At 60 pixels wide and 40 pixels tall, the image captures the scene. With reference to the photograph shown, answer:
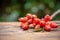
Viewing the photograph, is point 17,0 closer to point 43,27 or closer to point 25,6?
point 25,6

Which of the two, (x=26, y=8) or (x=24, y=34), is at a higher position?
(x=26, y=8)

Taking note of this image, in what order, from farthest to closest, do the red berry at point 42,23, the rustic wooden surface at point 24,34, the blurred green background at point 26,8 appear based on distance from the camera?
the blurred green background at point 26,8 → the red berry at point 42,23 → the rustic wooden surface at point 24,34

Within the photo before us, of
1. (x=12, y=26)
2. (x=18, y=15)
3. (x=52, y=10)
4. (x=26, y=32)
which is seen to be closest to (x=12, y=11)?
(x=18, y=15)

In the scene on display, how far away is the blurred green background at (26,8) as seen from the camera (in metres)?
2.85

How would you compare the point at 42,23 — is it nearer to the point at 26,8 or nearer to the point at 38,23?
the point at 38,23

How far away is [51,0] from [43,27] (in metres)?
1.21

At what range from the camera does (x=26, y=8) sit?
288 cm

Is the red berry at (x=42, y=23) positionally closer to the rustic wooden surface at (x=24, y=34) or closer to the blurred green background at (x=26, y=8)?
the rustic wooden surface at (x=24, y=34)

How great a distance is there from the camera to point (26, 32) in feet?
5.90

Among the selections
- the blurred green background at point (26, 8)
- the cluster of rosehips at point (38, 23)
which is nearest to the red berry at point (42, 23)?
the cluster of rosehips at point (38, 23)

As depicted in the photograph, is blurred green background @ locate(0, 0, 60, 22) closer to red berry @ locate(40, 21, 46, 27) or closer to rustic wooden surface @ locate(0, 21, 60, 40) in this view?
rustic wooden surface @ locate(0, 21, 60, 40)

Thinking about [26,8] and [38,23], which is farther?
[26,8]

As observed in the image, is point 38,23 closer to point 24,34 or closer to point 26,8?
point 24,34

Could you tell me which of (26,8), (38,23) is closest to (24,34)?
(38,23)
